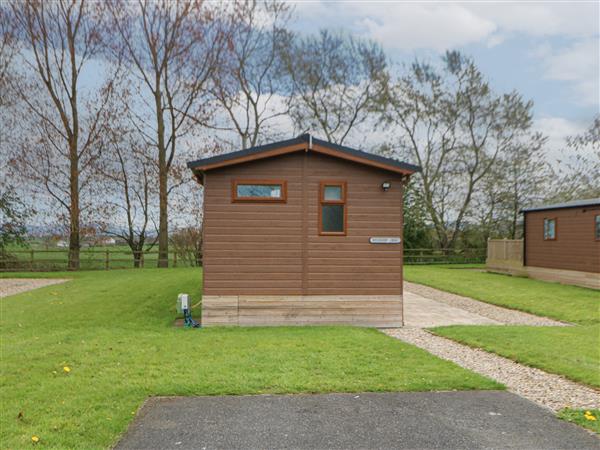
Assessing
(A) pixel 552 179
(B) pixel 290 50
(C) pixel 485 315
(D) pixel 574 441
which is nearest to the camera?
(D) pixel 574 441

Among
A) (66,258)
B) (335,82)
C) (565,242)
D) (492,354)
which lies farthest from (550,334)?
(335,82)

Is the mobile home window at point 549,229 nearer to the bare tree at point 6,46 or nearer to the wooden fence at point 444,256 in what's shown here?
the wooden fence at point 444,256

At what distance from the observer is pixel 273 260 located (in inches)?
354

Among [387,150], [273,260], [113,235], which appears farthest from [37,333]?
[387,150]

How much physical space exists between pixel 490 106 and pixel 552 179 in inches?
231

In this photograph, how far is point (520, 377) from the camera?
5609 millimetres

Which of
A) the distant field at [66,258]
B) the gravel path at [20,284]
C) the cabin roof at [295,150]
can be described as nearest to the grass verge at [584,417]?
the cabin roof at [295,150]

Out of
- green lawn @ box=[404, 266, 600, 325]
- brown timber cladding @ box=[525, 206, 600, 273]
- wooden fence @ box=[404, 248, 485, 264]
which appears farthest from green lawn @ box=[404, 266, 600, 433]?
wooden fence @ box=[404, 248, 485, 264]

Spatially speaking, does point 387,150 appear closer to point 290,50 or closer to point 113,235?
point 290,50

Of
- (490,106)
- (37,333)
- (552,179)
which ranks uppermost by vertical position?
(490,106)

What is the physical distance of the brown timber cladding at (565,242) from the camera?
1599cm

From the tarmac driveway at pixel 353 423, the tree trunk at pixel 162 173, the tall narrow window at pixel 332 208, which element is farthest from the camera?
the tree trunk at pixel 162 173

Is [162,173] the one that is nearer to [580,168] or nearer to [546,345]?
[546,345]

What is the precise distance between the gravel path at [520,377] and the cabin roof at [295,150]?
10.4 feet
